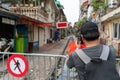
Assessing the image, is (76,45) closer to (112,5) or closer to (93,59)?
(93,59)

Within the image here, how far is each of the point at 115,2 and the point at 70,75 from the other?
71.1 ft

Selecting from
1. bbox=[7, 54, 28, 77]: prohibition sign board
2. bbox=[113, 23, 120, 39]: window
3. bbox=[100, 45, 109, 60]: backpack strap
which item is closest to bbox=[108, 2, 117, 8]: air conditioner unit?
bbox=[113, 23, 120, 39]: window

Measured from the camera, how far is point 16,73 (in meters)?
5.25

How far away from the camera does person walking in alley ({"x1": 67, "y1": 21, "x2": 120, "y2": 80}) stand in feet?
9.65

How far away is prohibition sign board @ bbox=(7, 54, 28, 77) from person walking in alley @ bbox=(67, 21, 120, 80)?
88.1 inches

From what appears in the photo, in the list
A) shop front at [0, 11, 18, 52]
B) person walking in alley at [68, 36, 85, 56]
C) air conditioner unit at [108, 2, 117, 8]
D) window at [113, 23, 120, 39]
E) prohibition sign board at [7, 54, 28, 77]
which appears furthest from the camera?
air conditioner unit at [108, 2, 117, 8]

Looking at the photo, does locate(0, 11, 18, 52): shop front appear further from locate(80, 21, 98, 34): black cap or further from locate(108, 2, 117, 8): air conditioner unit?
locate(108, 2, 117, 8): air conditioner unit

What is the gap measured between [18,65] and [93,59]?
2.56 m

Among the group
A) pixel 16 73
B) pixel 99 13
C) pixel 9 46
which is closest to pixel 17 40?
pixel 9 46

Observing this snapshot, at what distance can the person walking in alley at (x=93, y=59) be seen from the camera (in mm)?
2941

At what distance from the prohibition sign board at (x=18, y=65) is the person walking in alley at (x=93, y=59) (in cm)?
224

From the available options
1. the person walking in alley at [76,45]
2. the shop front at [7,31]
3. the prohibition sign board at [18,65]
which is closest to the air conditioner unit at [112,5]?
the shop front at [7,31]

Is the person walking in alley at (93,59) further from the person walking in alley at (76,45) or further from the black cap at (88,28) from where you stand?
the person walking in alley at (76,45)

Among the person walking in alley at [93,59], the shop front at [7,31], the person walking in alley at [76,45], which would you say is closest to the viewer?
the person walking in alley at [93,59]
